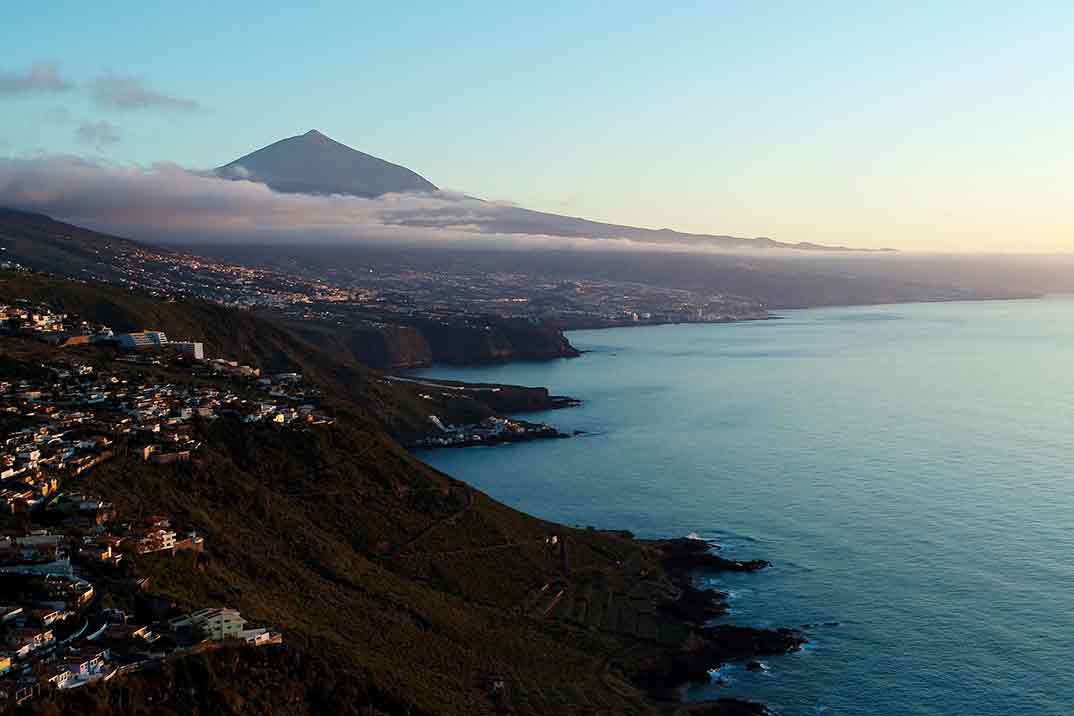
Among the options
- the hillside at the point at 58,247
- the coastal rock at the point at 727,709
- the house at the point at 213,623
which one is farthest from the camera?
the hillside at the point at 58,247

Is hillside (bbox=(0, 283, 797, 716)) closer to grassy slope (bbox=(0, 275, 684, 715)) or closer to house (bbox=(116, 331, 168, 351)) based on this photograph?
grassy slope (bbox=(0, 275, 684, 715))

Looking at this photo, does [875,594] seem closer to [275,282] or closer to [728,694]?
[728,694]

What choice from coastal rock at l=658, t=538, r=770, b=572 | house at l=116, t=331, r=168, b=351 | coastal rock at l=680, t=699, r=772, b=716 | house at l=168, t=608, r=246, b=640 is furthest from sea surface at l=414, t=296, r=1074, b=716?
house at l=116, t=331, r=168, b=351

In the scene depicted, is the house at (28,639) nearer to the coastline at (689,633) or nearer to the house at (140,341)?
the coastline at (689,633)

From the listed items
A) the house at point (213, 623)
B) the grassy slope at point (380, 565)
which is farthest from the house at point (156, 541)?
the house at point (213, 623)

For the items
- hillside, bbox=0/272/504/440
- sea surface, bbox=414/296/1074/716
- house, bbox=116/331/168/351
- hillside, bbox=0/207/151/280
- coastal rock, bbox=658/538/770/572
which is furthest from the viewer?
hillside, bbox=0/207/151/280

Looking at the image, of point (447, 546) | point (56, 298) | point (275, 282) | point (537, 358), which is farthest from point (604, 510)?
point (275, 282)
